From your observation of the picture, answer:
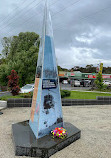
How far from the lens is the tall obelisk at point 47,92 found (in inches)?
175

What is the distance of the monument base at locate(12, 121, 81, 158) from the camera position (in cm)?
374

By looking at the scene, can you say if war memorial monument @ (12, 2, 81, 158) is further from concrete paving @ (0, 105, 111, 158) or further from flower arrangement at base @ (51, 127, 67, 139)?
concrete paving @ (0, 105, 111, 158)

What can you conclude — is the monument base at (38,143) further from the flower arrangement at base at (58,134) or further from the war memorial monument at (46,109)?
the flower arrangement at base at (58,134)

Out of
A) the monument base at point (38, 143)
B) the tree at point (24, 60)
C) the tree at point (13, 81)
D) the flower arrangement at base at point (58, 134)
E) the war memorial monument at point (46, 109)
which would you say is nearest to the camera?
the monument base at point (38, 143)

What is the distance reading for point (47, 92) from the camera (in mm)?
4590

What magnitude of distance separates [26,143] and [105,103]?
867cm

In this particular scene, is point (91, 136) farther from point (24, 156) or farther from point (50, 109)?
point (24, 156)

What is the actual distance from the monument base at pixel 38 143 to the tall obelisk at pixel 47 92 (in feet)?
0.86

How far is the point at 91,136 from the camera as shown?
517 cm

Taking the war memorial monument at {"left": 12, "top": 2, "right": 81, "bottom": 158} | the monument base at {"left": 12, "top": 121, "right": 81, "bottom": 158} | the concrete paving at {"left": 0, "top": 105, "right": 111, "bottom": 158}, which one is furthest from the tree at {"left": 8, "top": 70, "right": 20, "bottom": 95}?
the monument base at {"left": 12, "top": 121, "right": 81, "bottom": 158}

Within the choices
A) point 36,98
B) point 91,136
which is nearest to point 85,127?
point 91,136

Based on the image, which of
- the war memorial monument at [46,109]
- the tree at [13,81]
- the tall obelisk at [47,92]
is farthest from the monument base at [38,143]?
the tree at [13,81]

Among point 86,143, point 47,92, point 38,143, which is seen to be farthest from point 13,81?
point 86,143

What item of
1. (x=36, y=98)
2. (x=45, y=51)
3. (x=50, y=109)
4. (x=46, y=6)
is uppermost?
(x=46, y=6)
